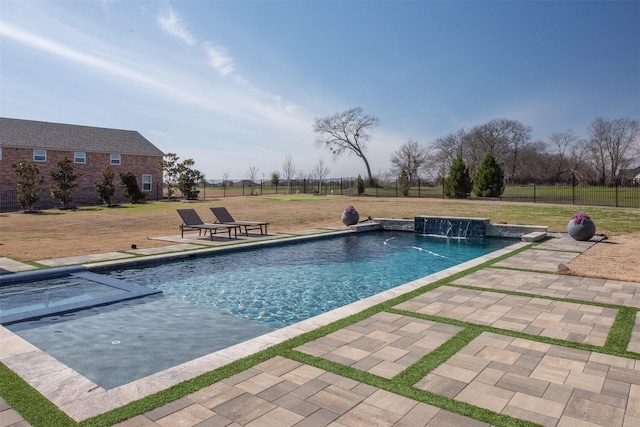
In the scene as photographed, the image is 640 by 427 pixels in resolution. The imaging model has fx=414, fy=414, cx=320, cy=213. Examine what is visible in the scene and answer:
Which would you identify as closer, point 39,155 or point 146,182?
point 39,155

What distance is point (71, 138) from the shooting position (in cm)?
3055

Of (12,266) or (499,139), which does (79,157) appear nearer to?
(12,266)

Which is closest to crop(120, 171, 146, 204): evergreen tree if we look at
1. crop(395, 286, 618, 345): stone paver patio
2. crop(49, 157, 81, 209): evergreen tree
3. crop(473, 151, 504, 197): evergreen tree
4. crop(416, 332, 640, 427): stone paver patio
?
crop(49, 157, 81, 209): evergreen tree

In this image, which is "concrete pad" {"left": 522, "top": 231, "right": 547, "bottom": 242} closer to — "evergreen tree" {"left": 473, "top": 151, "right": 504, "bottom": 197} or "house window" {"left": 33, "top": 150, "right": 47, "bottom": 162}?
"evergreen tree" {"left": 473, "top": 151, "right": 504, "bottom": 197}

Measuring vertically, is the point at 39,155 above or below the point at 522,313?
above

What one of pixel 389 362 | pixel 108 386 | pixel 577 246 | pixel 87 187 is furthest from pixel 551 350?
pixel 87 187

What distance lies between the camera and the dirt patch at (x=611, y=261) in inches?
293

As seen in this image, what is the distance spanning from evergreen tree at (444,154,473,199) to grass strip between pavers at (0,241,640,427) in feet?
→ 92.4

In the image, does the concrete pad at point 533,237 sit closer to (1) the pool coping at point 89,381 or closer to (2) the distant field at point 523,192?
(1) the pool coping at point 89,381

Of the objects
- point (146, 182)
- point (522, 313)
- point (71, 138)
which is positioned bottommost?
point (522, 313)

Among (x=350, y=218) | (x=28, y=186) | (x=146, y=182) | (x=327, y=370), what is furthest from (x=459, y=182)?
(x=327, y=370)

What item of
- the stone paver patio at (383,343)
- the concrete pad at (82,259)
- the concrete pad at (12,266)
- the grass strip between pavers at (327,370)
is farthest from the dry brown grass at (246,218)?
the stone paver patio at (383,343)

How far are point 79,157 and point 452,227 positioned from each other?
2722cm

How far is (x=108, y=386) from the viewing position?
3762 mm
